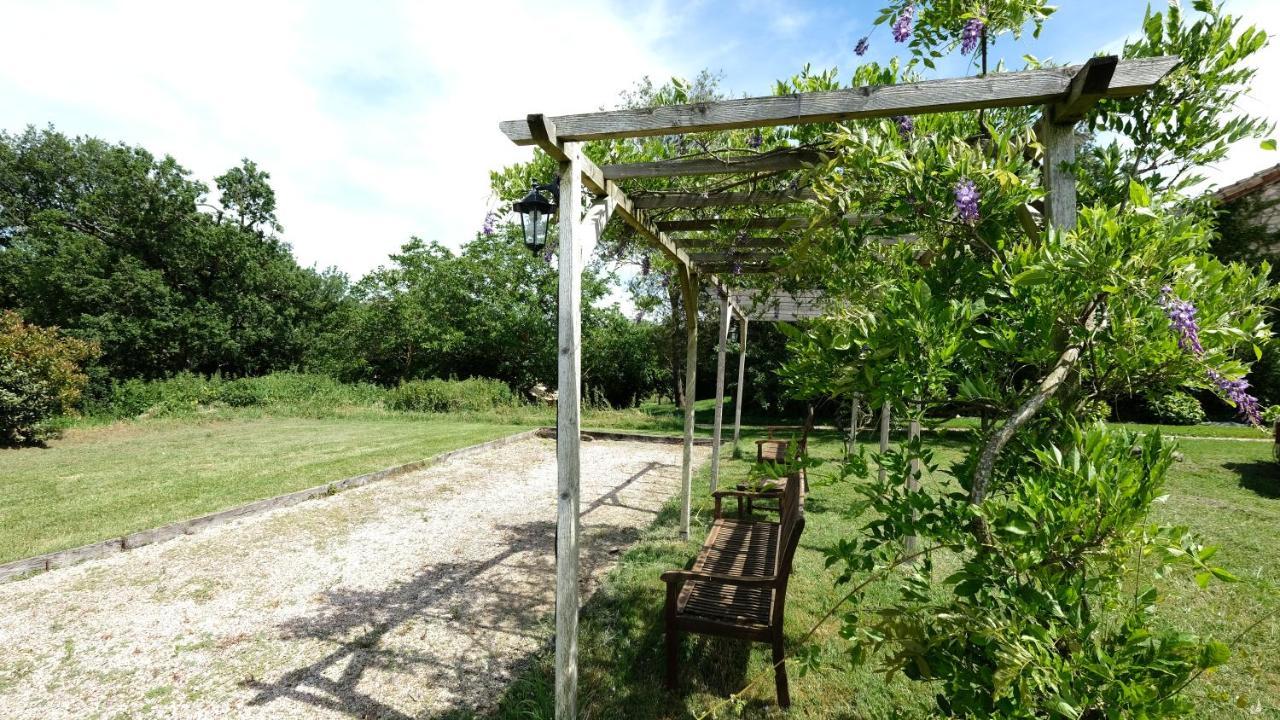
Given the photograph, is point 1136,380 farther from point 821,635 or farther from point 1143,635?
point 821,635

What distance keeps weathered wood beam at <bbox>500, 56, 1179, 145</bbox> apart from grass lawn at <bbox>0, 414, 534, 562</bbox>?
659 cm

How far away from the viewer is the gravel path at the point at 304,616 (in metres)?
3.07

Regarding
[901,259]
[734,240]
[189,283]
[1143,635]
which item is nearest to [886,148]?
[901,259]

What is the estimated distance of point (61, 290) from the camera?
19.9 m

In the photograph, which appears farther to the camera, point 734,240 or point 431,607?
point 734,240

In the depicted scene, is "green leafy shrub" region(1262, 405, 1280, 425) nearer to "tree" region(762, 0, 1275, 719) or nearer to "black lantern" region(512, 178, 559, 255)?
"tree" region(762, 0, 1275, 719)

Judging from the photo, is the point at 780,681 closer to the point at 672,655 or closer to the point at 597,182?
the point at 672,655

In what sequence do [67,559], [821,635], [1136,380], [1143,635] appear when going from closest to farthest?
[1143,635] < [1136,380] < [821,635] < [67,559]

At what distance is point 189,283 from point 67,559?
22.7 metres

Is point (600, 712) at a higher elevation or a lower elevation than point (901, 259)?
lower

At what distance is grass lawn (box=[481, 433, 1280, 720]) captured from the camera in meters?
2.80

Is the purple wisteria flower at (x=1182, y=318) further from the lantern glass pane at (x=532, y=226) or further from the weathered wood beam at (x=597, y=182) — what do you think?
the lantern glass pane at (x=532, y=226)

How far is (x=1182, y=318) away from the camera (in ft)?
4.25

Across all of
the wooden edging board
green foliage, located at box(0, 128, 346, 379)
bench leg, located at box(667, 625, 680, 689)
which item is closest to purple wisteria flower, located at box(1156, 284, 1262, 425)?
bench leg, located at box(667, 625, 680, 689)
